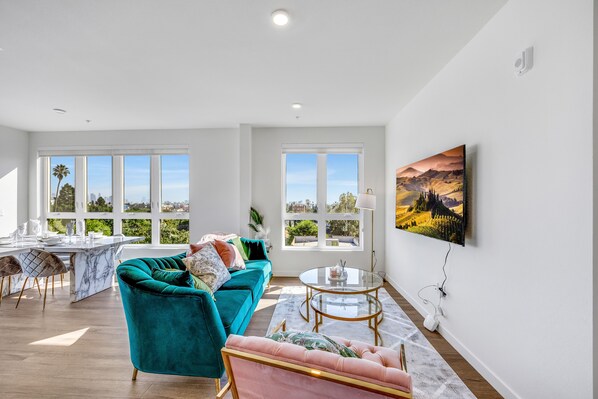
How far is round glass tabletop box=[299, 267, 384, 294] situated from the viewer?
2.42m

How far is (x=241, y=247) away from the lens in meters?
3.62

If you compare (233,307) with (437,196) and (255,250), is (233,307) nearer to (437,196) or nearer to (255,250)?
(255,250)

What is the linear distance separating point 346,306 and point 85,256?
3413 mm

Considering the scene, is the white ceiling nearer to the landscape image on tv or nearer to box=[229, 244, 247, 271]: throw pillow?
the landscape image on tv

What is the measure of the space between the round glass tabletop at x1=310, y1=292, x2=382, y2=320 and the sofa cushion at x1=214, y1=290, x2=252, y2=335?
605mm

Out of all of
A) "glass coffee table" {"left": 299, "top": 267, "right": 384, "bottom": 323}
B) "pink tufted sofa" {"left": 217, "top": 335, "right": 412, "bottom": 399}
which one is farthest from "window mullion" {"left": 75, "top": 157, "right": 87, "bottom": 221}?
"pink tufted sofa" {"left": 217, "top": 335, "right": 412, "bottom": 399}

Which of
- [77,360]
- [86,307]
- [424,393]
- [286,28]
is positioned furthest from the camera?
[86,307]

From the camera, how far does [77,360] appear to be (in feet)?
6.93

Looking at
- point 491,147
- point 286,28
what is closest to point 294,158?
point 286,28

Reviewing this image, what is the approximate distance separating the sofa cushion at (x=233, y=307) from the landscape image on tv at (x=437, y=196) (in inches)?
70.5

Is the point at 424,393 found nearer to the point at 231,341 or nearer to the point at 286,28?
the point at 231,341

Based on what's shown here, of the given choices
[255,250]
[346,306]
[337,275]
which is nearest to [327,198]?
[255,250]

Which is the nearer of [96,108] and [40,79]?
[40,79]

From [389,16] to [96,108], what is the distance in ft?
12.4
